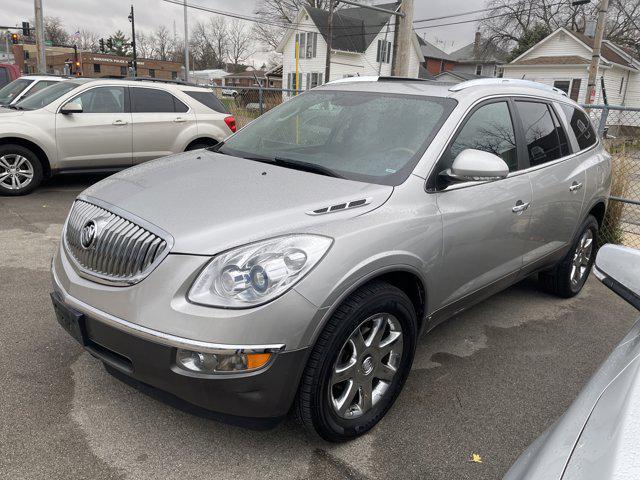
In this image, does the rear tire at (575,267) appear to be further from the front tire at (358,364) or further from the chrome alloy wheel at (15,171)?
the chrome alloy wheel at (15,171)

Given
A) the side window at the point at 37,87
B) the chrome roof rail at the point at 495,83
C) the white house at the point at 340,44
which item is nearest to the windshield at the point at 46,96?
the side window at the point at 37,87

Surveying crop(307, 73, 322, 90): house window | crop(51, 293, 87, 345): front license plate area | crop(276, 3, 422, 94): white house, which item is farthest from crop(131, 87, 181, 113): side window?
crop(307, 73, 322, 90): house window

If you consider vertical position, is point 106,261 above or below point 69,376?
above

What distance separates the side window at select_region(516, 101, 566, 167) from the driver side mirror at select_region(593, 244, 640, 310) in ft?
6.35

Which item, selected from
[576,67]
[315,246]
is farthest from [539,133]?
[576,67]

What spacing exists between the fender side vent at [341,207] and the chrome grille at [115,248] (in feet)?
2.23

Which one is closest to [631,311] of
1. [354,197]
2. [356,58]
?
[354,197]

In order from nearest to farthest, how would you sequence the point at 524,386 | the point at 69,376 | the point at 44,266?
the point at 69,376
the point at 524,386
the point at 44,266

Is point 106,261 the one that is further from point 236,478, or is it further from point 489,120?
point 489,120

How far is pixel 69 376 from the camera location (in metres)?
3.14

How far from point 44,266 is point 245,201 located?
3.22m

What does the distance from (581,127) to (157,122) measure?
6.19 meters

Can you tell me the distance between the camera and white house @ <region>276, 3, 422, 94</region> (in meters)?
41.3

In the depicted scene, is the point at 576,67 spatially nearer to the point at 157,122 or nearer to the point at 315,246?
the point at 157,122
